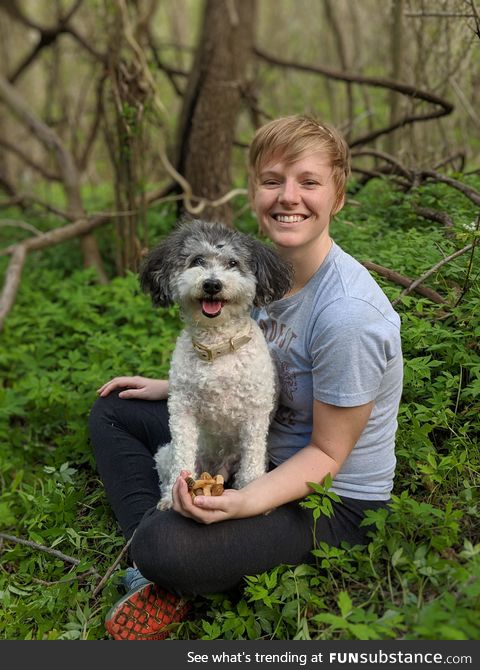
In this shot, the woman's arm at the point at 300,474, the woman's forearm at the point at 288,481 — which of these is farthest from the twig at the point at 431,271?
the woman's forearm at the point at 288,481

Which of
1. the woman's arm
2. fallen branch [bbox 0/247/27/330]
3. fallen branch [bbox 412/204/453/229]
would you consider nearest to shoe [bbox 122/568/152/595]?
the woman's arm

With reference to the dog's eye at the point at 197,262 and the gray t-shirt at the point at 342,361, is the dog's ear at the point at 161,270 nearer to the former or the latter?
the dog's eye at the point at 197,262

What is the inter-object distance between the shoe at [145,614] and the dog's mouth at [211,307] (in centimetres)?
100

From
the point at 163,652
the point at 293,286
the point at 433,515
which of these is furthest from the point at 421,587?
the point at 293,286

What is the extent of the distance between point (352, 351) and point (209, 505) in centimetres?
68

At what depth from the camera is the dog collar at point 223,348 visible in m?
2.28

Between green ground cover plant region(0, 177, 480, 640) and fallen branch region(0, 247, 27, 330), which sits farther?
fallen branch region(0, 247, 27, 330)

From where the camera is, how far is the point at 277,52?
912 centimetres

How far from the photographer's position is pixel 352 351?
200 centimetres

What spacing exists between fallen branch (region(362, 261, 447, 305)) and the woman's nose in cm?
96

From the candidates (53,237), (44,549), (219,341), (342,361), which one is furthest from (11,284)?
(342,361)

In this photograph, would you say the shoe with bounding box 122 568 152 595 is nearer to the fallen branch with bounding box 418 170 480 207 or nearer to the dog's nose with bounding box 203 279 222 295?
the dog's nose with bounding box 203 279 222 295

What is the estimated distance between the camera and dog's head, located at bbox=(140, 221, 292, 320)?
220 centimetres

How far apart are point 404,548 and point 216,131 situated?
3.99 meters
